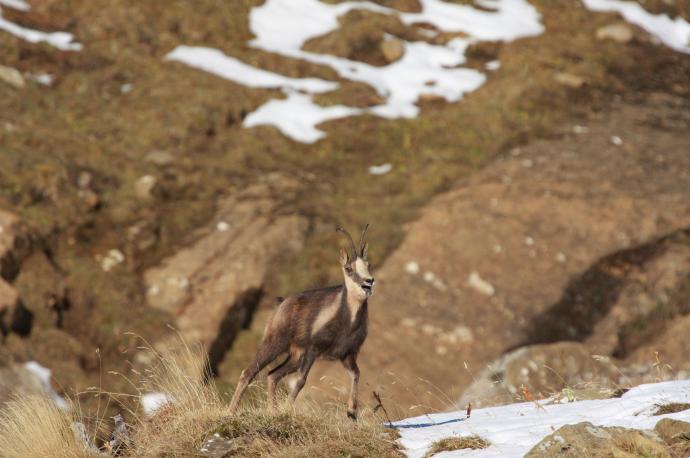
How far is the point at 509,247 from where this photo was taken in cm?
1908

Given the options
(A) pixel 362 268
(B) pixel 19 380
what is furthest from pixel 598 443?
(B) pixel 19 380

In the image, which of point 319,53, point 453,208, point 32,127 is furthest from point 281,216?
point 319,53

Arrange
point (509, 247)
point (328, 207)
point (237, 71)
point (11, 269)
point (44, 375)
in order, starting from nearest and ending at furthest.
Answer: point (44, 375)
point (11, 269)
point (509, 247)
point (328, 207)
point (237, 71)

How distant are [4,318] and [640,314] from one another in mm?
12989

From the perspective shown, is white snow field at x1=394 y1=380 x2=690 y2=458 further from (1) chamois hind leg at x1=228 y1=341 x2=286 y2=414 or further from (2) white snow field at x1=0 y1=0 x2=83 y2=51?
(2) white snow field at x1=0 y1=0 x2=83 y2=51

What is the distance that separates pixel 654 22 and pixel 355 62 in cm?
1142

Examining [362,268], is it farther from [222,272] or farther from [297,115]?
[297,115]

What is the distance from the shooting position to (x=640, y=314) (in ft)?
59.0

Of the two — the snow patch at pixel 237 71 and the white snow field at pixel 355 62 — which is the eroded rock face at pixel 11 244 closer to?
the white snow field at pixel 355 62

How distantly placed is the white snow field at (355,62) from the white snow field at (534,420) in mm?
16165

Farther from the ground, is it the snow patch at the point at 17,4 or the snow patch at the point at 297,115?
the snow patch at the point at 17,4

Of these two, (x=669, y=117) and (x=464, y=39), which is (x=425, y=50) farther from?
(x=669, y=117)

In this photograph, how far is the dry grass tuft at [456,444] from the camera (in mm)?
6887

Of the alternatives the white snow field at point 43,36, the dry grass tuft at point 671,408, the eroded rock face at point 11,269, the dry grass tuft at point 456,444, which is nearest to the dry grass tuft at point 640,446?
the dry grass tuft at point 671,408
